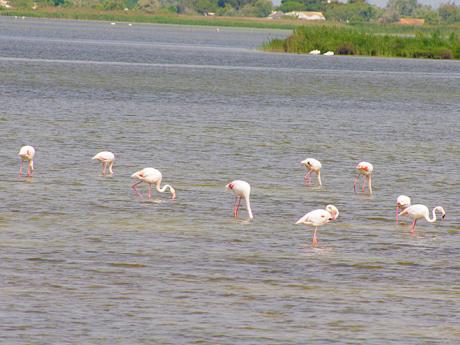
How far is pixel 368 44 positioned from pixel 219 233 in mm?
82970

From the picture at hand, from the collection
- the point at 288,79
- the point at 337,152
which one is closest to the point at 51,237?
the point at 337,152

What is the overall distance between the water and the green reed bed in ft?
175

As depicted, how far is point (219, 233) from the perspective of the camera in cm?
1919

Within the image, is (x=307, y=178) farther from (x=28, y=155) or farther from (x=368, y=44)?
(x=368, y=44)

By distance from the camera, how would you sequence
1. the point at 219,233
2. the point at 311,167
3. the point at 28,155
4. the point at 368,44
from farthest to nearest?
the point at 368,44 < the point at 311,167 < the point at 28,155 < the point at 219,233

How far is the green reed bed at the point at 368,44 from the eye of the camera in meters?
100

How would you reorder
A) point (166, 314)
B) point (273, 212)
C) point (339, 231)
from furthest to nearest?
1. point (273, 212)
2. point (339, 231)
3. point (166, 314)

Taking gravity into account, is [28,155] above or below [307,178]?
above

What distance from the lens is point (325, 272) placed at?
1641 cm

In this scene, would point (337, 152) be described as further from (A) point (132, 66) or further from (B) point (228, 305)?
(A) point (132, 66)

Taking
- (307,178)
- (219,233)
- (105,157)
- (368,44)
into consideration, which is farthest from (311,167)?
(368,44)

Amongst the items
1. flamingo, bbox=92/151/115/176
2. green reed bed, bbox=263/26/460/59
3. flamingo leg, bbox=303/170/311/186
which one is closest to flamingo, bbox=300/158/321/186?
flamingo leg, bbox=303/170/311/186

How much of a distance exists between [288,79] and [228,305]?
57957mm

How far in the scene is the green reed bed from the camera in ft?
329
